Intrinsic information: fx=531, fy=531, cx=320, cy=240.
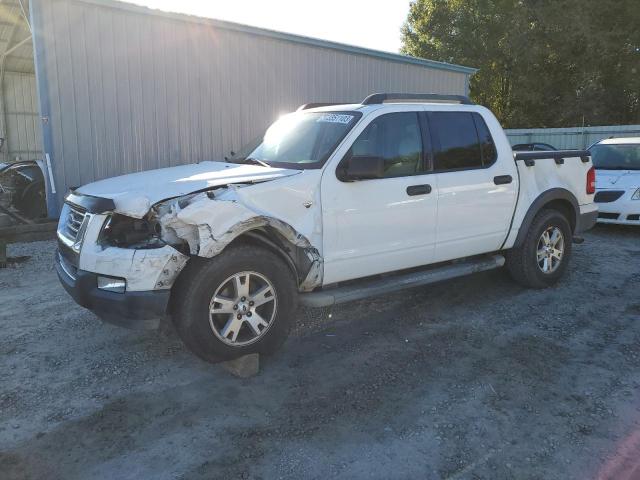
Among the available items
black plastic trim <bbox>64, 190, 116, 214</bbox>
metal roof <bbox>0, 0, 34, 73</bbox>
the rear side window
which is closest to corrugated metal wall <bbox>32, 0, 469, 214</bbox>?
metal roof <bbox>0, 0, 34, 73</bbox>

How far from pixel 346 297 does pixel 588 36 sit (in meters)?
25.9

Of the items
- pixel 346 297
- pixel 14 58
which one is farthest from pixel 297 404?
pixel 14 58

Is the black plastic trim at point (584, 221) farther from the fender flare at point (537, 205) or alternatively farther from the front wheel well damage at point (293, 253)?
the front wheel well damage at point (293, 253)

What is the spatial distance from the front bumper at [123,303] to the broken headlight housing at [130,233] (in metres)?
0.26

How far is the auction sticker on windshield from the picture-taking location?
440 cm

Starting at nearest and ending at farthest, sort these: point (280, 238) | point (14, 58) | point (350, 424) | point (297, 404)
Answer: point (350, 424) < point (297, 404) < point (280, 238) < point (14, 58)

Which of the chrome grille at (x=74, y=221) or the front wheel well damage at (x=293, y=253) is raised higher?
the chrome grille at (x=74, y=221)

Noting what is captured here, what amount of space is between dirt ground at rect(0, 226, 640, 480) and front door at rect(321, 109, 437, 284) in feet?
2.21

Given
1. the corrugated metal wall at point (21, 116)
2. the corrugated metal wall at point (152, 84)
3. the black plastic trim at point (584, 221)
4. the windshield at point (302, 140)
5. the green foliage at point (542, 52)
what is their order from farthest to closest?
the green foliage at point (542, 52) → the corrugated metal wall at point (21, 116) → the corrugated metal wall at point (152, 84) → the black plastic trim at point (584, 221) → the windshield at point (302, 140)

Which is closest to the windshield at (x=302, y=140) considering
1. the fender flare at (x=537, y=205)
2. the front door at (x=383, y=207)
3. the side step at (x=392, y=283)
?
the front door at (x=383, y=207)

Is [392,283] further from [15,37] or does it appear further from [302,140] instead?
[15,37]

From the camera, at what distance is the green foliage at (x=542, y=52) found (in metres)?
24.9

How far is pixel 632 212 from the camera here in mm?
8508

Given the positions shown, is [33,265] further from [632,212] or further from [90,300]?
[632,212]
